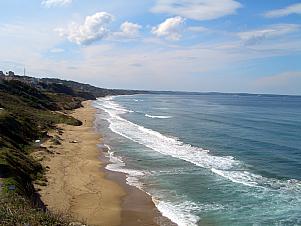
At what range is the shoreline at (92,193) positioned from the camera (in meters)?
23.1

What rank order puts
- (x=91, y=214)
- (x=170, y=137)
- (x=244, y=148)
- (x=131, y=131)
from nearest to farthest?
1. (x=91, y=214)
2. (x=244, y=148)
3. (x=170, y=137)
4. (x=131, y=131)

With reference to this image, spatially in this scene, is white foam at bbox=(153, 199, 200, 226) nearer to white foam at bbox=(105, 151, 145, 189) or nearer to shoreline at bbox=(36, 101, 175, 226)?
shoreline at bbox=(36, 101, 175, 226)

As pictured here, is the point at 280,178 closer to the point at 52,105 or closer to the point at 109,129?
the point at 109,129

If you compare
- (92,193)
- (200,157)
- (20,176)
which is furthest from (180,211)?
(200,157)

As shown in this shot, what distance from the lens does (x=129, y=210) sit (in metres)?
24.7

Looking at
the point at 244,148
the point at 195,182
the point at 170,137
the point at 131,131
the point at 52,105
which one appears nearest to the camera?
the point at 195,182

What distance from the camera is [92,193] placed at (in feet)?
91.2

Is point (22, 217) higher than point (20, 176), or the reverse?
point (22, 217)

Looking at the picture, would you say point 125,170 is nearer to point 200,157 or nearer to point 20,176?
point 200,157

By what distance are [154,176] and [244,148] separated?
15.7m

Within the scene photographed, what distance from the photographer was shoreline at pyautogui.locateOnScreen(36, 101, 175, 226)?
75.7ft

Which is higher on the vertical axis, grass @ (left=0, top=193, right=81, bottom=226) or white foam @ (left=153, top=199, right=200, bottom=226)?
grass @ (left=0, top=193, right=81, bottom=226)

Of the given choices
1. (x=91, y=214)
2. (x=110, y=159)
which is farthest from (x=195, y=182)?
(x=110, y=159)

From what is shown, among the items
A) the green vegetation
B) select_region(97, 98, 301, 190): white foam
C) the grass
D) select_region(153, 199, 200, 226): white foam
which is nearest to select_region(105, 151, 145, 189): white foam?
select_region(153, 199, 200, 226): white foam
